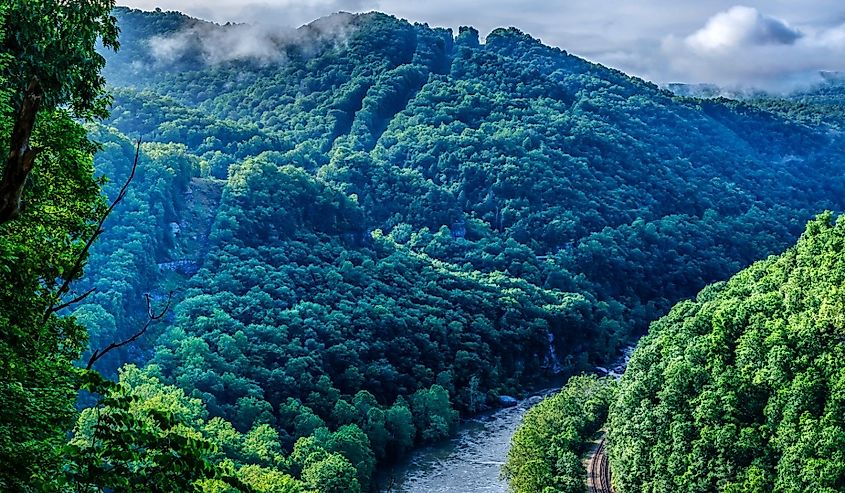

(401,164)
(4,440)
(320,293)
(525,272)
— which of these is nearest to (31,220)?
(4,440)

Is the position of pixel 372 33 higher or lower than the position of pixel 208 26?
lower

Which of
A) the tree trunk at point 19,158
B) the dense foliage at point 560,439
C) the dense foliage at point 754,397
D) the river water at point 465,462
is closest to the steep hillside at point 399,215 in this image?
the river water at point 465,462

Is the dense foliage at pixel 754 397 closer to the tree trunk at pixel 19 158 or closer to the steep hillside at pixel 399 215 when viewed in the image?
the steep hillside at pixel 399 215

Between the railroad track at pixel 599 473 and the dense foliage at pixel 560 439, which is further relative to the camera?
the railroad track at pixel 599 473

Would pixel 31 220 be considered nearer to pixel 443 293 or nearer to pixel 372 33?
pixel 443 293

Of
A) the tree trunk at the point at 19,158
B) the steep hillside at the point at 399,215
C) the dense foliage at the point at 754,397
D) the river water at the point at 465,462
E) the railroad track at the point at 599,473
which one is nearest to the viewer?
the tree trunk at the point at 19,158

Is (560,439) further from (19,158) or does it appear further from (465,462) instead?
(19,158)

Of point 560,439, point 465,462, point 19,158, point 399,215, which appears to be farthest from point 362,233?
point 19,158
